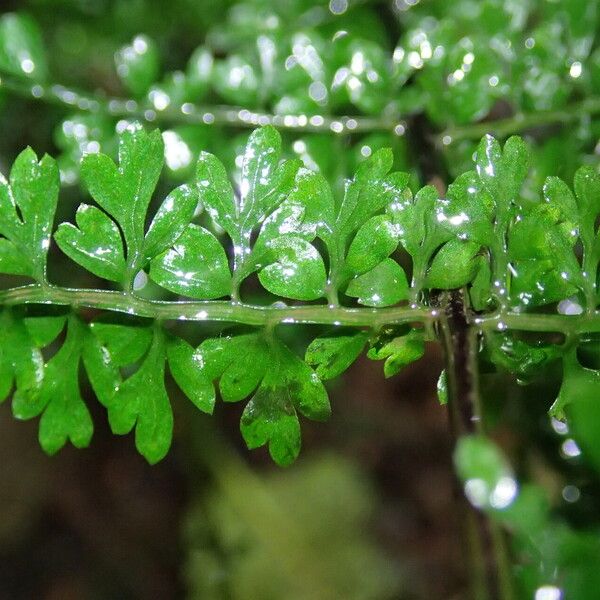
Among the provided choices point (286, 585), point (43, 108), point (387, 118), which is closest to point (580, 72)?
point (387, 118)

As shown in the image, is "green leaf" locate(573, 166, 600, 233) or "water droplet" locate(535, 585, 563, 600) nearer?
"water droplet" locate(535, 585, 563, 600)

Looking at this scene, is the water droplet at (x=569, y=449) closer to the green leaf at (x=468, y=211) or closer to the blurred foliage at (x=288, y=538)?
the green leaf at (x=468, y=211)

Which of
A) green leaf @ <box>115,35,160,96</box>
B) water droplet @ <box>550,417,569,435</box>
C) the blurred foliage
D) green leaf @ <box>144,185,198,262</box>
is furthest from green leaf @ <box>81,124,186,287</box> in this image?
the blurred foliage

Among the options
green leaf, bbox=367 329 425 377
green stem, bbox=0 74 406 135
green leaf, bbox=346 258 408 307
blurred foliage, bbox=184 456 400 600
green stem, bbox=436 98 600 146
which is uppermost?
green stem, bbox=0 74 406 135

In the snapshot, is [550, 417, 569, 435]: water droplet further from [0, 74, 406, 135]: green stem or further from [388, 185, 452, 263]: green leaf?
[0, 74, 406, 135]: green stem

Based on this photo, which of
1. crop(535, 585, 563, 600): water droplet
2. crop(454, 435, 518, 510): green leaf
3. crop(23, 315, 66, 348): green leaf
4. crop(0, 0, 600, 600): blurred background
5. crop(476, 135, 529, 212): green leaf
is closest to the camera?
crop(454, 435, 518, 510): green leaf

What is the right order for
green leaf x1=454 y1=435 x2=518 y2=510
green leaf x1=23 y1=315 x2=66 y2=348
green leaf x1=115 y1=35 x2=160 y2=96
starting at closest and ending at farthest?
green leaf x1=454 y1=435 x2=518 y2=510, green leaf x1=23 y1=315 x2=66 y2=348, green leaf x1=115 y1=35 x2=160 y2=96

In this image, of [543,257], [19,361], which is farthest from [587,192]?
[19,361]
